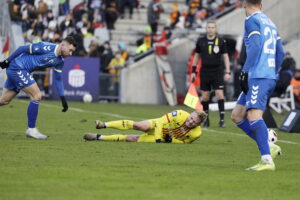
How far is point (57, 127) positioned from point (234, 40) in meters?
14.7

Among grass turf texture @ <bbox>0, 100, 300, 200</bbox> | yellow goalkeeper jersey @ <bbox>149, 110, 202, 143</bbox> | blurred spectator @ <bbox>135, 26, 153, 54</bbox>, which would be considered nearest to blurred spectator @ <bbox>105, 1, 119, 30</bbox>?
blurred spectator @ <bbox>135, 26, 153, 54</bbox>

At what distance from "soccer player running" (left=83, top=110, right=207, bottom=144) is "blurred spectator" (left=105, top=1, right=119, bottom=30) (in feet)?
67.3

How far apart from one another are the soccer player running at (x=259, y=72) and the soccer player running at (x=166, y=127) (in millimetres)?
2886

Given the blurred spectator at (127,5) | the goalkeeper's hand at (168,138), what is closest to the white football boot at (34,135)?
the goalkeeper's hand at (168,138)

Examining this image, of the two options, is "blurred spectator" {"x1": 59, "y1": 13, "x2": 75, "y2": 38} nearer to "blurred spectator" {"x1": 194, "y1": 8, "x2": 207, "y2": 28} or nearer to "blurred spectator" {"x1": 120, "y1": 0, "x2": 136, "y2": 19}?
"blurred spectator" {"x1": 120, "y1": 0, "x2": 136, "y2": 19}

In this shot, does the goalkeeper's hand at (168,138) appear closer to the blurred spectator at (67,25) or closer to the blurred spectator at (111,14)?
the blurred spectator at (67,25)

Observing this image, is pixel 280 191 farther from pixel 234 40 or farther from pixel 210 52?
pixel 234 40

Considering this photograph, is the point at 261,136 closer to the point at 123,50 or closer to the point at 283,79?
the point at 283,79

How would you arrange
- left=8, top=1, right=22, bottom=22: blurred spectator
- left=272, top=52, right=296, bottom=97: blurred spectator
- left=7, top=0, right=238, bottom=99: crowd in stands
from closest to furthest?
left=272, top=52, right=296, bottom=97: blurred spectator
left=7, top=0, right=238, bottom=99: crowd in stands
left=8, top=1, right=22, bottom=22: blurred spectator

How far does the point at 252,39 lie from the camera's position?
11.1 meters

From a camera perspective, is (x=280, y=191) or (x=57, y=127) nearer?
(x=280, y=191)

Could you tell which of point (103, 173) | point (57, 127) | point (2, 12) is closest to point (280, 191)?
point (103, 173)

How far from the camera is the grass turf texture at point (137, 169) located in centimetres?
895

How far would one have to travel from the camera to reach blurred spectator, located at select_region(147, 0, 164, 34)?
34.0 meters
